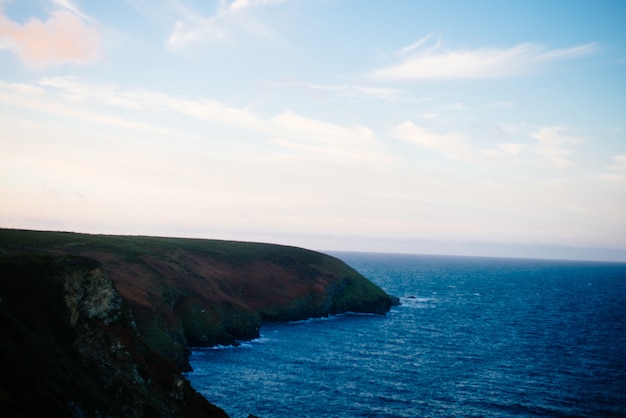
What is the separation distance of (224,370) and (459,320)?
69.7 meters

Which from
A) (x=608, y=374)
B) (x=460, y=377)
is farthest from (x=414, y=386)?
(x=608, y=374)

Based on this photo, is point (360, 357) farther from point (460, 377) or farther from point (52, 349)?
point (52, 349)

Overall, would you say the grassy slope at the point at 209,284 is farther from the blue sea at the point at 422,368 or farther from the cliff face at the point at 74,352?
the cliff face at the point at 74,352

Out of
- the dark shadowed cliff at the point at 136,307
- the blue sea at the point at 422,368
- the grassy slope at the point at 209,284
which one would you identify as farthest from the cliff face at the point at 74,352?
the grassy slope at the point at 209,284

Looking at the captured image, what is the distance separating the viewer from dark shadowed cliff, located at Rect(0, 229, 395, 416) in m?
26.8

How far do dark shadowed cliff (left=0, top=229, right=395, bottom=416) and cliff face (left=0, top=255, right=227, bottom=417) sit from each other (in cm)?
9

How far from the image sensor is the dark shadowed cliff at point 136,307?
1056 inches

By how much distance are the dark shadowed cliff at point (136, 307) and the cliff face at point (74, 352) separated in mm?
88

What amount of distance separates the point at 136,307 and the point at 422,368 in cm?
4535

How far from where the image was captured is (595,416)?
1907 inches

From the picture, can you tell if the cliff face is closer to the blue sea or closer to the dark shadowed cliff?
the dark shadowed cliff

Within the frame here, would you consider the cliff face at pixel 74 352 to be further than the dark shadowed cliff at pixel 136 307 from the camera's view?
No

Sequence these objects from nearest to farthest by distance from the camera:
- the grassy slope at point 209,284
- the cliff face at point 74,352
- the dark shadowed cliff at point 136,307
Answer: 1. the cliff face at point 74,352
2. the dark shadowed cliff at point 136,307
3. the grassy slope at point 209,284

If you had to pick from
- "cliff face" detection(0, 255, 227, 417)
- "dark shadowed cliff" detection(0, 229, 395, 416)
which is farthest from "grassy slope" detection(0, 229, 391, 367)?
"cliff face" detection(0, 255, 227, 417)
